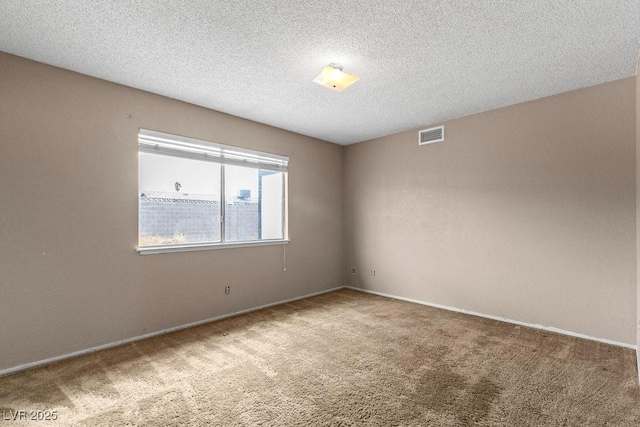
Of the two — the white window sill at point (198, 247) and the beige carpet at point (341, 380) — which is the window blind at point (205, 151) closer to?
the white window sill at point (198, 247)

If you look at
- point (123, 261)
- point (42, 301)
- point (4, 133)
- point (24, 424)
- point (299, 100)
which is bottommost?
point (24, 424)

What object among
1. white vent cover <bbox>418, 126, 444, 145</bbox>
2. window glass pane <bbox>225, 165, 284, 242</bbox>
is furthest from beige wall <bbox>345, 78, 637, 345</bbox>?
window glass pane <bbox>225, 165, 284, 242</bbox>

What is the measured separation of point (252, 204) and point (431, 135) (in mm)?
2832

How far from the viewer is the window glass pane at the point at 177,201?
11.3 feet

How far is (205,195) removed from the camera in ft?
12.9

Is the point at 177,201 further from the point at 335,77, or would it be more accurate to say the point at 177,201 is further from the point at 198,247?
the point at 335,77

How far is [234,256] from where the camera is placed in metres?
4.10

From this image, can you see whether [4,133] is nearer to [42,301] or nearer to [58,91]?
[58,91]

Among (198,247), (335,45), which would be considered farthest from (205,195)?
(335,45)

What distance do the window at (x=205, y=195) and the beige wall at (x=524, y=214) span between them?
1.87 m

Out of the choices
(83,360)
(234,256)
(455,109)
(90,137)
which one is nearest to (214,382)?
(83,360)

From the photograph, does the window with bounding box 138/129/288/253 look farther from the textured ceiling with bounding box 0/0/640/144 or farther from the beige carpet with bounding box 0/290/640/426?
the beige carpet with bounding box 0/290/640/426

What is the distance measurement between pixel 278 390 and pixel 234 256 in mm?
2155

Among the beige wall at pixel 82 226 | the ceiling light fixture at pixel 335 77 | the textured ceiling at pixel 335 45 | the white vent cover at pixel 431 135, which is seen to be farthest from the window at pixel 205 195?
the white vent cover at pixel 431 135
